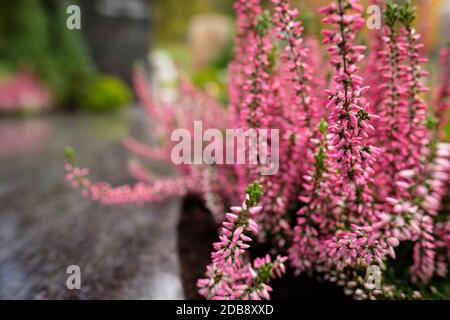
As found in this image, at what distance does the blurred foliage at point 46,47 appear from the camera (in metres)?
10.8

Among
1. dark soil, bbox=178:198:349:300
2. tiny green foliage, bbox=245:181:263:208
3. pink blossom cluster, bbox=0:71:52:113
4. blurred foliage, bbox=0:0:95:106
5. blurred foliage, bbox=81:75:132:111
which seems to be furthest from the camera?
blurred foliage, bbox=81:75:132:111

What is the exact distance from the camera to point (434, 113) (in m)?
1.77

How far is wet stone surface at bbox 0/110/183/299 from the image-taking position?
1818 millimetres

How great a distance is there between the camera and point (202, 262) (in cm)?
205

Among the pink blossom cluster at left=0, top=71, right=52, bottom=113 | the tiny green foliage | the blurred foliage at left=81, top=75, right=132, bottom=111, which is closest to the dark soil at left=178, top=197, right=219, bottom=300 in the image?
the tiny green foliage

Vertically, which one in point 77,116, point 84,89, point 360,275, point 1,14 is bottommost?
point 360,275

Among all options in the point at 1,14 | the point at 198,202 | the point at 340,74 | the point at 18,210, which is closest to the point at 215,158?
the point at 198,202

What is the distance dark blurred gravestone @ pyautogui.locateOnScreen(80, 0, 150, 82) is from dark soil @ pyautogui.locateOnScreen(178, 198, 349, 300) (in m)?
14.2

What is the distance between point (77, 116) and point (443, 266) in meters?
10.9

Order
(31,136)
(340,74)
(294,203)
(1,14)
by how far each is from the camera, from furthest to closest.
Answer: (1,14) < (31,136) < (294,203) < (340,74)

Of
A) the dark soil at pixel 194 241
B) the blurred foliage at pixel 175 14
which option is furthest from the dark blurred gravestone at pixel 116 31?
the dark soil at pixel 194 241

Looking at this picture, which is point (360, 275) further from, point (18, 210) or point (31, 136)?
point (31, 136)

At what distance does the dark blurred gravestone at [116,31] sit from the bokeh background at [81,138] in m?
0.04

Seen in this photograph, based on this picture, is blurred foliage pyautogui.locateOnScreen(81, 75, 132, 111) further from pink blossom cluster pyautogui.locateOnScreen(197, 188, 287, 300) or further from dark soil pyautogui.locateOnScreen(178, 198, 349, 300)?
pink blossom cluster pyautogui.locateOnScreen(197, 188, 287, 300)
